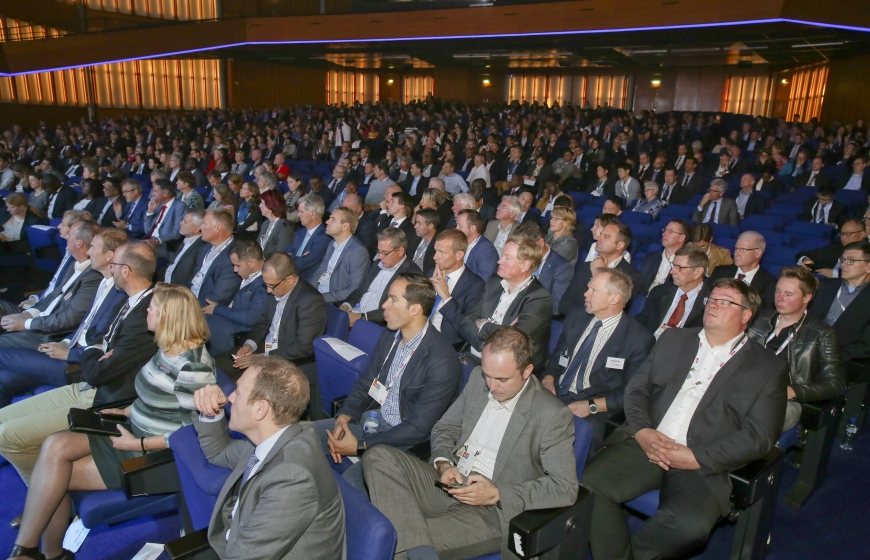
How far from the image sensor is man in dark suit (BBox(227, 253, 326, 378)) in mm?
3373

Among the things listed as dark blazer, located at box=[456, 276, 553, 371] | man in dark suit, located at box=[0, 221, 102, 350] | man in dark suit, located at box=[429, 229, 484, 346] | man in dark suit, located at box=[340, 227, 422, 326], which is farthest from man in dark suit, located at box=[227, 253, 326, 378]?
man in dark suit, located at box=[0, 221, 102, 350]

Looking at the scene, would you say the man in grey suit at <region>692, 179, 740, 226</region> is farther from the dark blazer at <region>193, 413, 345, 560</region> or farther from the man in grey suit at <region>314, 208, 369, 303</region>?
the dark blazer at <region>193, 413, 345, 560</region>

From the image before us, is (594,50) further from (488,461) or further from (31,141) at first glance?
(488,461)

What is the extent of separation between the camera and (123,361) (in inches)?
109

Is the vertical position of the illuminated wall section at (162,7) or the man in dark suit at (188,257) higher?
the illuminated wall section at (162,7)

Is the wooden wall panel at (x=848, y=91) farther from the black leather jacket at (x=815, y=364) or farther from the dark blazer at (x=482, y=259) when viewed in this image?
the black leather jacket at (x=815, y=364)

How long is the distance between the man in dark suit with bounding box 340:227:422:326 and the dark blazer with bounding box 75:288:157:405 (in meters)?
1.31

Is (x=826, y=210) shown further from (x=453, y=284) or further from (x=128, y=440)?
(x=128, y=440)

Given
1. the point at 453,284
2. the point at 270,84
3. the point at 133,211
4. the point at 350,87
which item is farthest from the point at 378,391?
the point at 350,87

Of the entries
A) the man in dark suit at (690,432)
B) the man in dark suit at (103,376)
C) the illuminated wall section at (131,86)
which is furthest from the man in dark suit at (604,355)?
the illuminated wall section at (131,86)

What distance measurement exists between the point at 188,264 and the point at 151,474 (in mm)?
2863

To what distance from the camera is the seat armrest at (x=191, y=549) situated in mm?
1755

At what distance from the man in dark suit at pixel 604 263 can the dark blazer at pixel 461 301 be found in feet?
2.32

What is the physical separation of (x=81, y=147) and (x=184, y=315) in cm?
1398
